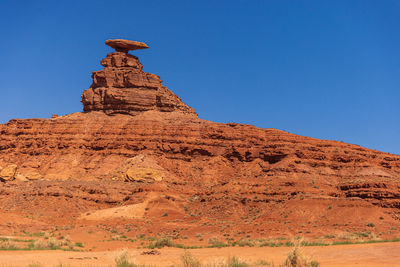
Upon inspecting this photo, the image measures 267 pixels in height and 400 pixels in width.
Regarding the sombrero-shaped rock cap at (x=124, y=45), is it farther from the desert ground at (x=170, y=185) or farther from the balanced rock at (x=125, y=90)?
the desert ground at (x=170, y=185)

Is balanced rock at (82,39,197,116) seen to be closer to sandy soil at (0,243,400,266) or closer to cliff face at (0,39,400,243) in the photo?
cliff face at (0,39,400,243)

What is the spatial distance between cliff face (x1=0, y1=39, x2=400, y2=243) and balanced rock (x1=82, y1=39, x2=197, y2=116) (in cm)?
16

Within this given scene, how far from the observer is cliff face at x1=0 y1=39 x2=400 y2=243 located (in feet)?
137

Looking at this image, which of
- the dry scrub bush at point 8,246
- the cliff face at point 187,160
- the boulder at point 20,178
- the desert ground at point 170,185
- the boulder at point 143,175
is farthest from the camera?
the boulder at point 20,178

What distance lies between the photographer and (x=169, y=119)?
6594 cm

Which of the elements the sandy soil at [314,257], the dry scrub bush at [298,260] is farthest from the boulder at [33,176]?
the dry scrub bush at [298,260]

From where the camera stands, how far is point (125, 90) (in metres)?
69.5

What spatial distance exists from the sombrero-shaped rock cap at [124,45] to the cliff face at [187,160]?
1.57 meters

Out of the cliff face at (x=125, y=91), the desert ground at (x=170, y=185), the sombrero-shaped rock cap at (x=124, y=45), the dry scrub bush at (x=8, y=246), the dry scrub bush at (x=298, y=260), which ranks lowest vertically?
the dry scrub bush at (x=8, y=246)

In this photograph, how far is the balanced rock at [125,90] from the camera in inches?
2689

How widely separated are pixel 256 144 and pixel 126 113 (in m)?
21.1

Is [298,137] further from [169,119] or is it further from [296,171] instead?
[169,119]

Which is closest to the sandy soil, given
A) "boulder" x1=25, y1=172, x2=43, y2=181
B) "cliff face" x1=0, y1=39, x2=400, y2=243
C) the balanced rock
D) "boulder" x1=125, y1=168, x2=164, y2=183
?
"cliff face" x1=0, y1=39, x2=400, y2=243

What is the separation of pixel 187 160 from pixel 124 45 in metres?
26.2
